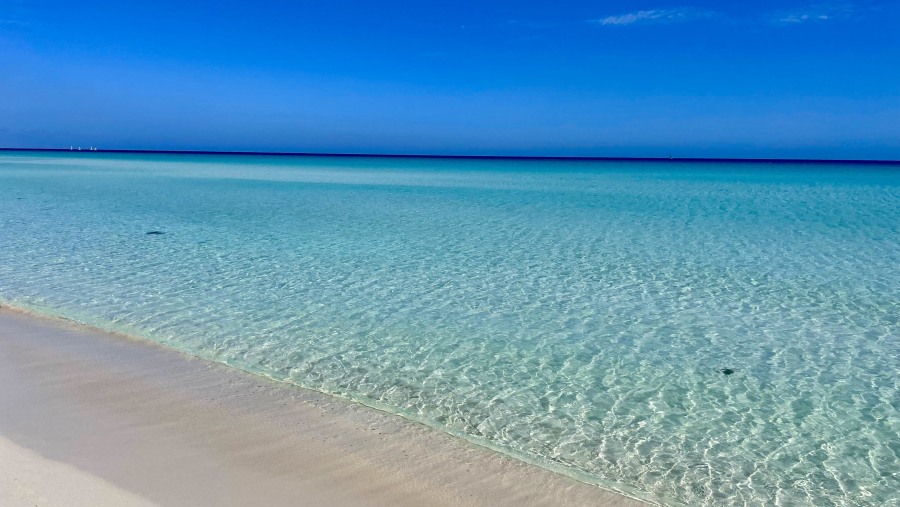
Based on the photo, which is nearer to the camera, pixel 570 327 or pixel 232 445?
pixel 232 445

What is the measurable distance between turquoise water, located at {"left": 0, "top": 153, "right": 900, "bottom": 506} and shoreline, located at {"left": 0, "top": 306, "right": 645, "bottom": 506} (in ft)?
0.92

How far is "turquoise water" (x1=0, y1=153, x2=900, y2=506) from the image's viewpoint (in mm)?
3891

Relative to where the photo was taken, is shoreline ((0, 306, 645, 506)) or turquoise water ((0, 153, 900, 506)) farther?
turquoise water ((0, 153, 900, 506))

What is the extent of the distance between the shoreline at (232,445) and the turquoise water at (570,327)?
0.28 metres

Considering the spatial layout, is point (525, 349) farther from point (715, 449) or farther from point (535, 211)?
point (535, 211)

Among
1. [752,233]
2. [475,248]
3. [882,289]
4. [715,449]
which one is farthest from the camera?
[752,233]

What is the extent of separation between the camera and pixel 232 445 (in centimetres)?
370

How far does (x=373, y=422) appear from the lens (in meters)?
4.16

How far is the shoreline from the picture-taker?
322 cm

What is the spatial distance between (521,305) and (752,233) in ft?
27.7

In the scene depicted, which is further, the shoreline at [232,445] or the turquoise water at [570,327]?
the turquoise water at [570,327]

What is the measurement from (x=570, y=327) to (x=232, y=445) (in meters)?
3.68

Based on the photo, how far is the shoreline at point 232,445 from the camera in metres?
3.22

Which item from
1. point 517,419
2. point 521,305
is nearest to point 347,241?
point 521,305
